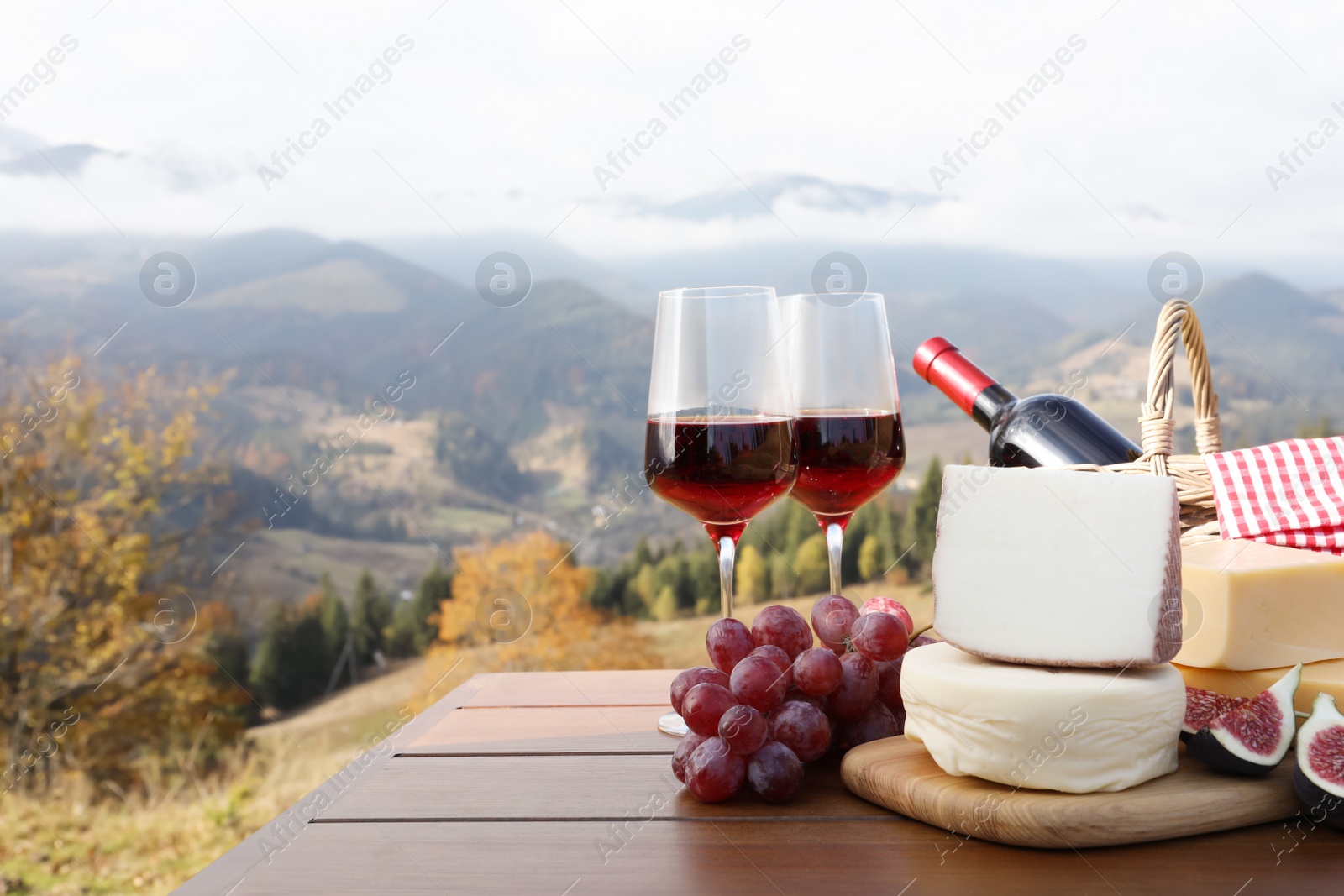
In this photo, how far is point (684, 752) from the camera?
95 cm

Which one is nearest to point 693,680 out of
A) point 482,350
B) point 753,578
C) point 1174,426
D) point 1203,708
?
point 1203,708

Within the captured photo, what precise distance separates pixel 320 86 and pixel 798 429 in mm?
4315

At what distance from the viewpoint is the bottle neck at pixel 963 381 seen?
151 cm

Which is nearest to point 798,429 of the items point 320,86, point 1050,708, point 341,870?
point 1050,708

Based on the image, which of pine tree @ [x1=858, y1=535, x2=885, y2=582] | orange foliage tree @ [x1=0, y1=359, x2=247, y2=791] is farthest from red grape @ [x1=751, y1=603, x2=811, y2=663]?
orange foliage tree @ [x1=0, y1=359, x2=247, y2=791]

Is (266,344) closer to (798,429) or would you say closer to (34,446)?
(34,446)

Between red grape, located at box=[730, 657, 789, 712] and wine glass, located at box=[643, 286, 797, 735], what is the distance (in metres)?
0.11

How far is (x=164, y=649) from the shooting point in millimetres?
4840

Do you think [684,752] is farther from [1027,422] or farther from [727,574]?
[1027,422]

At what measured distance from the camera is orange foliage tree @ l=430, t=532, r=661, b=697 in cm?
510

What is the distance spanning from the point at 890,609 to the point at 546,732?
1.44ft

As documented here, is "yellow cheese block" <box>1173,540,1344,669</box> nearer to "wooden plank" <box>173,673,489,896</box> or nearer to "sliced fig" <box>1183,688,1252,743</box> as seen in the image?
"sliced fig" <box>1183,688,1252,743</box>

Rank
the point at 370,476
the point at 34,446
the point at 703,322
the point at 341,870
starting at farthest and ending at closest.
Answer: the point at 370,476, the point at 34,446, the point at 703,322, the point at 341,870

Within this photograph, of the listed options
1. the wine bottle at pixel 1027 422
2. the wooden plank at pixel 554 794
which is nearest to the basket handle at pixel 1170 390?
the wine bottle at pixel 1027 422
